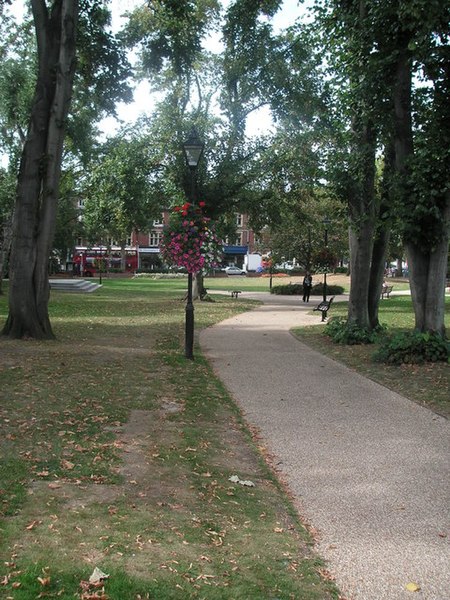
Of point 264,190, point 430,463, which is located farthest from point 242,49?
point 430,463

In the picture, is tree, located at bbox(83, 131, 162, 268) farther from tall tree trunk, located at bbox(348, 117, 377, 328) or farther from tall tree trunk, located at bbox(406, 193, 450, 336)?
tall tree trunk, located at bbox(406, 193, 450, 336)

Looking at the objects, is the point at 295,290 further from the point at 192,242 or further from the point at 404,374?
the point at 404,374

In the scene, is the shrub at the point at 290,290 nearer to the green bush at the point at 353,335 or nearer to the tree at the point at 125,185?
the tree at the point at 125,185

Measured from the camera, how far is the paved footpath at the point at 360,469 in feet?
11.3

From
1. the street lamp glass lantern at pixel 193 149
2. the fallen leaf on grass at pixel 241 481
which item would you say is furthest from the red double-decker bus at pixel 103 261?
the fallen leaf on grass at pixel 241 481

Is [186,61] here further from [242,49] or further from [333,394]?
[333,394]

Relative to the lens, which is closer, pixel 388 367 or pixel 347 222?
pixel 388 367

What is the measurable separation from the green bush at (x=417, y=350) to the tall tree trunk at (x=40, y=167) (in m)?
7.33

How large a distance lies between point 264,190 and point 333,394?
2214 centimetres

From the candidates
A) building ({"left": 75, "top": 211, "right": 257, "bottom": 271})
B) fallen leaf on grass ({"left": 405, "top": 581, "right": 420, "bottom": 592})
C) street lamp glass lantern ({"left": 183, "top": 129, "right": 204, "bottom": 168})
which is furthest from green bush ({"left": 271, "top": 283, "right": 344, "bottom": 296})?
building ({"left": 75, "top": 211, "right": 257, "bottom": 271})

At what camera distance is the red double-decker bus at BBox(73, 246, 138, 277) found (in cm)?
7544

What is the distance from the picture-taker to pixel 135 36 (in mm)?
17844

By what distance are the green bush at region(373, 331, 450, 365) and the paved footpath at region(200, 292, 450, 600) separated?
1135 mm

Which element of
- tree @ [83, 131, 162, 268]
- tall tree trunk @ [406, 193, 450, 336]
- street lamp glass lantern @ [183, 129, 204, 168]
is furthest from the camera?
tree @ [83, 131, 162, 268]
